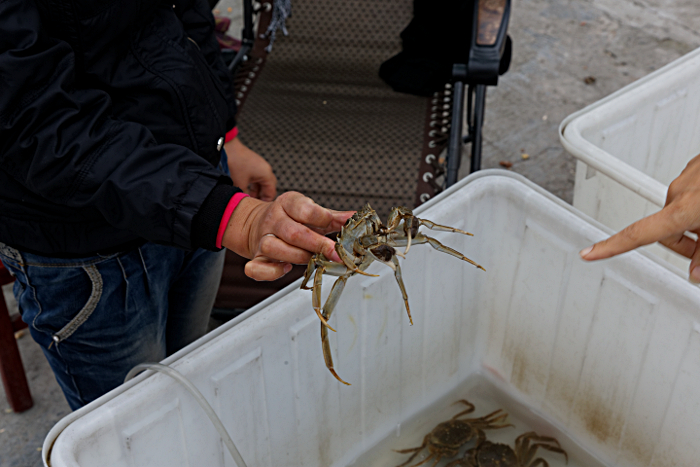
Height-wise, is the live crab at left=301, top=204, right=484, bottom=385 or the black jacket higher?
the black jacket

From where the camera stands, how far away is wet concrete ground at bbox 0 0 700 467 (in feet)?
10.5

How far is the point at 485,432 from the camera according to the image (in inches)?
72.5

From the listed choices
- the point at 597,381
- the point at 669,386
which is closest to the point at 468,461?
the point at 597,381

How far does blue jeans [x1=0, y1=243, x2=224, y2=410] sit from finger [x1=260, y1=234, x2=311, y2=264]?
1.32ft

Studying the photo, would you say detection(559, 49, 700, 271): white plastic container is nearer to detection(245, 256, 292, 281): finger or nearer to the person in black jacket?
the person in black jacket

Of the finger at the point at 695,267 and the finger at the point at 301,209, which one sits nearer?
the finger at the point at 301,209

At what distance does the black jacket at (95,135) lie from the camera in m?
1.01

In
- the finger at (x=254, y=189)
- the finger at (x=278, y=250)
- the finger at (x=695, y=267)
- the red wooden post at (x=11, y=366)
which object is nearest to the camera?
the finger at (x=278, y=250)

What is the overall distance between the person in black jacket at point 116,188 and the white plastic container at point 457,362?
0.21 meters

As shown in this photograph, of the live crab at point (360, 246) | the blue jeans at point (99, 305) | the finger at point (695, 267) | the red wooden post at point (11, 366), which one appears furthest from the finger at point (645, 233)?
the red wooden post at point (11, 366)

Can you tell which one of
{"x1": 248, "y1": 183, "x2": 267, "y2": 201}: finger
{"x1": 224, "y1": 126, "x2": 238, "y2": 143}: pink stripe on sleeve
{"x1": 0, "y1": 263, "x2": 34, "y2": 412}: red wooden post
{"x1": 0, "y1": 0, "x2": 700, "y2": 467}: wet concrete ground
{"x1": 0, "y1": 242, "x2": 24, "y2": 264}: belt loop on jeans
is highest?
{"x1": 224, "y1": 126, "x2": 238, "y2": 143}: pink stripe on sleeve

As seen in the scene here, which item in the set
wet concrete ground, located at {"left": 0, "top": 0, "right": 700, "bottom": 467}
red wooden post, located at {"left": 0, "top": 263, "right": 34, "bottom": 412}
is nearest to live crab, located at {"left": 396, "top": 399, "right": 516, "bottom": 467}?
red wooden post, located at {"left": 0, "top": 263, "right": 34, "bottom": 412}

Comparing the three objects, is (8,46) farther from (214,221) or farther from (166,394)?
(166,394)

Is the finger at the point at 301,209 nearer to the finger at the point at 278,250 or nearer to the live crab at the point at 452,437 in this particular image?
the finger at the point at 278,250
